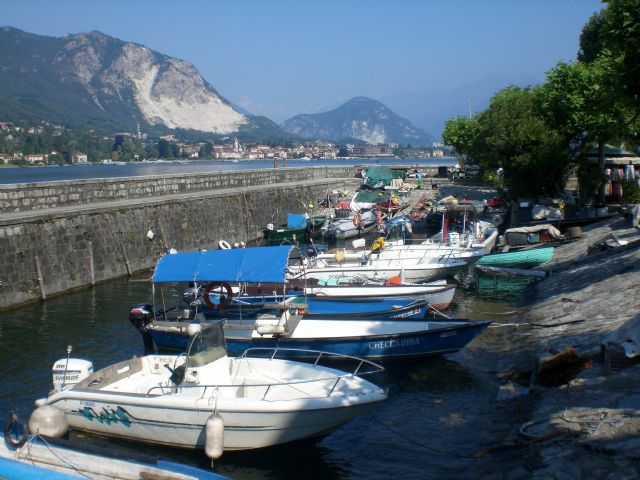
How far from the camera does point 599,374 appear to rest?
11094 millimetres

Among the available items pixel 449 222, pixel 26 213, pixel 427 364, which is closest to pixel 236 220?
pixel 449 222

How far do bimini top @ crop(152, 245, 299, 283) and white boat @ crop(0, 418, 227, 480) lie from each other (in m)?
6.84

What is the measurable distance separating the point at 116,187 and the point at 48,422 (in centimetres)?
2309

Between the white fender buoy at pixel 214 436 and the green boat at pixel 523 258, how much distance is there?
58.0 feet

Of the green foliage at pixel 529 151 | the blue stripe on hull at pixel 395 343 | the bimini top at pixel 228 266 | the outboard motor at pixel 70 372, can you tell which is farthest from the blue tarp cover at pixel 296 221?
the outboard motor at pixel 70 372

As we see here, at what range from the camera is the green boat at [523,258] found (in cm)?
2541

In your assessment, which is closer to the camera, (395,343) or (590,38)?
(395,343)

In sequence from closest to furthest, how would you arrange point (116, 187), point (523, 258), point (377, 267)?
point (377, 267) < point (523, 258) < point (116, 187)

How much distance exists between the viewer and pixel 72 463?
9398 mm

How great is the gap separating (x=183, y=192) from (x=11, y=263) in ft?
53.5

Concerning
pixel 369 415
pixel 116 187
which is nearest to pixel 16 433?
pixel 369 415

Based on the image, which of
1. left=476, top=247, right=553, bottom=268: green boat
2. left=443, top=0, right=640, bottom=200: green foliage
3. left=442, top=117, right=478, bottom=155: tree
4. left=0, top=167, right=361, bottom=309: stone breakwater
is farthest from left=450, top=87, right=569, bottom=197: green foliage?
left=442, top=117, right=478, bottom=155: tree

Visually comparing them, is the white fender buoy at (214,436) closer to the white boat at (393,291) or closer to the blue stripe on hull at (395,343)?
the blue stripe on hull at (395,343)

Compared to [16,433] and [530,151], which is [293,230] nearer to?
[530,151]
